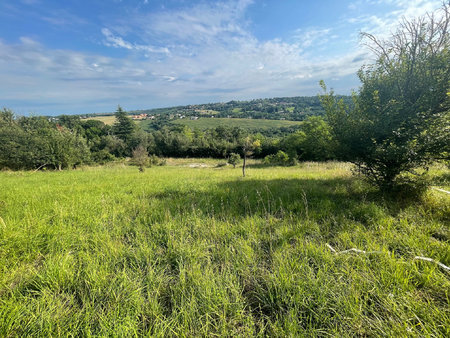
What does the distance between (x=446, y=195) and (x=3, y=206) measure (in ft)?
36.8

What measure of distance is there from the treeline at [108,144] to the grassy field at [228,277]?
12.6 feet

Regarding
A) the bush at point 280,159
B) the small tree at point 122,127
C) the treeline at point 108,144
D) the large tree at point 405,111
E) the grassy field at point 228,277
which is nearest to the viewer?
the grassy field at point 228,277

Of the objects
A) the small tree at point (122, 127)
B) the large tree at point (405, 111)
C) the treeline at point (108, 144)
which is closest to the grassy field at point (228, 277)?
the large tree at point (405, 111)

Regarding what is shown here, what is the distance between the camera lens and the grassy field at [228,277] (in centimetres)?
153

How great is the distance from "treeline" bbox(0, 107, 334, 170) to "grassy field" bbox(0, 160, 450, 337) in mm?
3845

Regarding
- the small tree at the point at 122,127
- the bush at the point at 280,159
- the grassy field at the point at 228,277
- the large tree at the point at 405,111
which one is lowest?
the bush at the point at 280,159

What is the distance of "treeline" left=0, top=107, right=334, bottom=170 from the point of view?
2016 centimetres

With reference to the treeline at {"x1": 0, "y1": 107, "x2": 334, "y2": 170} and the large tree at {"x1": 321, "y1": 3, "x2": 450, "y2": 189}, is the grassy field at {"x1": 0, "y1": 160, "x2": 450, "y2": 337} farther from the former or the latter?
the treeline at {"x1": 0, "y1": 107, "x2": 334, "y2": 170}

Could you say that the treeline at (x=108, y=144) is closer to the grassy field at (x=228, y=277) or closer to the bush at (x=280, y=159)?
the bush at (x=280, y=159)

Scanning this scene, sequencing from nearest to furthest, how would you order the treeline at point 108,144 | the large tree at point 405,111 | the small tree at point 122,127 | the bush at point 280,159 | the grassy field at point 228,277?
the grassy field at point 228,277 < the large tree at point 405,111 < the treeline at point 108,144 < the bush at point 280,159 < the small tree at point 122,127

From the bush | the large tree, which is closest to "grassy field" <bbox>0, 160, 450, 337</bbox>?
the large tree

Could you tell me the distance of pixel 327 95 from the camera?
17.9 feet

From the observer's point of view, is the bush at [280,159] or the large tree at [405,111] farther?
the bush at [280,159]

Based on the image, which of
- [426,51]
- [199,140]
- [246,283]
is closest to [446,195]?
[426,51]
